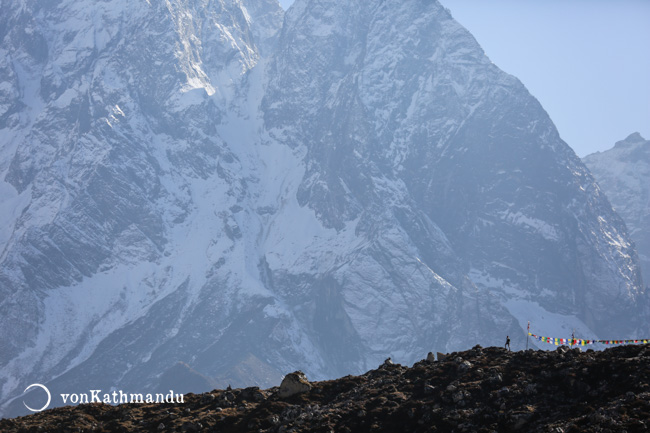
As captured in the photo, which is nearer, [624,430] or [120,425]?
[624,430]

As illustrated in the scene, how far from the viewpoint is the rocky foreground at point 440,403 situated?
8306 centimetres

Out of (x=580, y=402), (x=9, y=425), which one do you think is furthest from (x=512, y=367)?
(x=9, y=425)

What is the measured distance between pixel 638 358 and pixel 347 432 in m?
23.5

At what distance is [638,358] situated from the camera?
8788cm

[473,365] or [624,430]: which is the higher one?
[473,365]

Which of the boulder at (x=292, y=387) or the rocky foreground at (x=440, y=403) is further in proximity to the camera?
the boulder at (x=292, y=387)

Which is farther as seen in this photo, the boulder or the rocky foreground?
the boulder

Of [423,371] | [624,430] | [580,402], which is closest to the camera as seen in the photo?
[624,430]

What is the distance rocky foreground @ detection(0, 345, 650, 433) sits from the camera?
83.1m

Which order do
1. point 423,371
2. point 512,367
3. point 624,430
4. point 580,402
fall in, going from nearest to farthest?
point 624,430 → point 580,402 → point 512,367 → point 423,371

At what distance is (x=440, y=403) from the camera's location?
91000 millimetres

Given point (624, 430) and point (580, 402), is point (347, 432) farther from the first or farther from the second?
point (624, 430)

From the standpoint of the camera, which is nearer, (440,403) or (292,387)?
(440,403)

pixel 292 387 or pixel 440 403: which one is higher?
pixel 292 387
